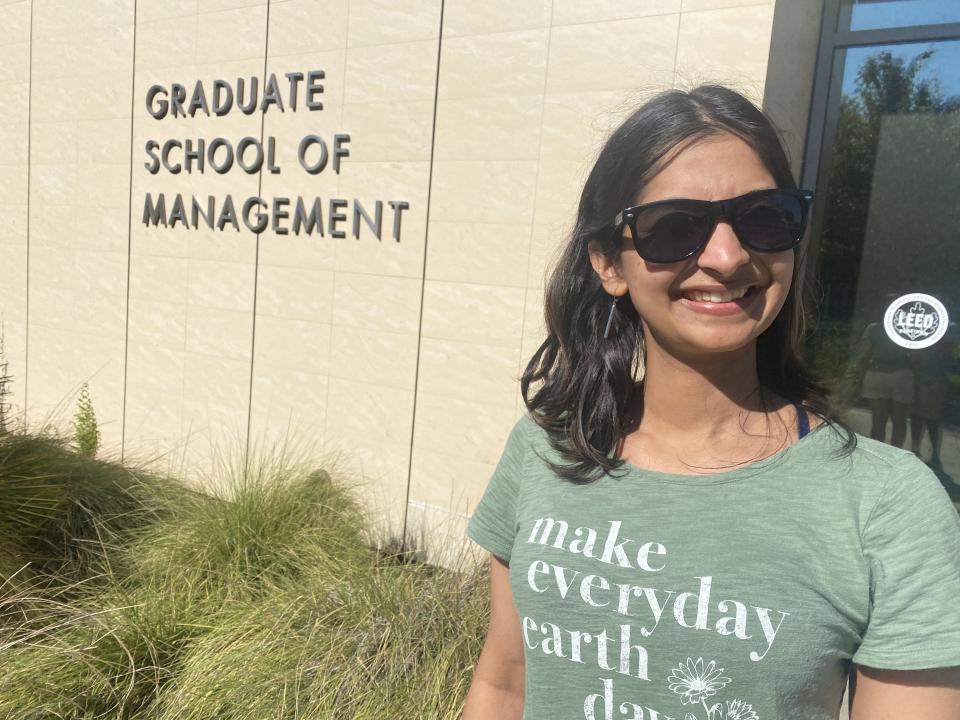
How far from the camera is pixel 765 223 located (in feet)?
4.18

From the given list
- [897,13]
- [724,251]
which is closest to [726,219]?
[724,251]

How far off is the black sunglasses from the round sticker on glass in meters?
3.04

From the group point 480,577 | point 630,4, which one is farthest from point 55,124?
point 480,577

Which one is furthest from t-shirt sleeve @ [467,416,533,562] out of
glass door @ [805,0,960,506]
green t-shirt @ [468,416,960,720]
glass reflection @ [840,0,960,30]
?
glass reflection @ [840,0,960,30]

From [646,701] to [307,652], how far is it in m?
2.14

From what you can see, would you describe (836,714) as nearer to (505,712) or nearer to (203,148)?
(505,712)

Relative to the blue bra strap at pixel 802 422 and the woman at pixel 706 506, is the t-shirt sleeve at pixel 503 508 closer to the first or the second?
the woman at pixel 706 506

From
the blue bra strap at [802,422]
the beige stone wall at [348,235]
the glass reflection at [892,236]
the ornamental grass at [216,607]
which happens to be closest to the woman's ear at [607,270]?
the blue bra strap at [802,422]

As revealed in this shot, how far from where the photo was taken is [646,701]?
1203 mm

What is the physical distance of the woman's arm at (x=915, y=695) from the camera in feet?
3.43

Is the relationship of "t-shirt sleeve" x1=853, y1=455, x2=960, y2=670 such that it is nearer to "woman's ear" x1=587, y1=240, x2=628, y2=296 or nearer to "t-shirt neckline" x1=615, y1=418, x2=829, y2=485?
"t-shirt neckline" x1=615, y1=418, x2=829, y2=485

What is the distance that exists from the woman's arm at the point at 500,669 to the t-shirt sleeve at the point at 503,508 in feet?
0.13

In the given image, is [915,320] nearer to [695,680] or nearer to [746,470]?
[746,470]

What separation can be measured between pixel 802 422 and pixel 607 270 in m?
0.43
